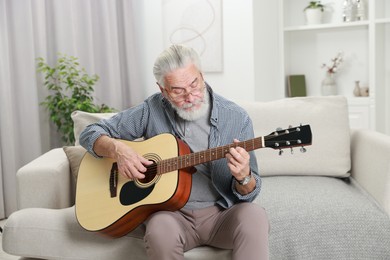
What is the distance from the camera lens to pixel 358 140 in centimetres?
264

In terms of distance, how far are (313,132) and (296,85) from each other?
205 centimetres

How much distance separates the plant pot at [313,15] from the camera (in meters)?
4.51

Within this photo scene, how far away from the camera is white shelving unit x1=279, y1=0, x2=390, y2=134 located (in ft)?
14.3

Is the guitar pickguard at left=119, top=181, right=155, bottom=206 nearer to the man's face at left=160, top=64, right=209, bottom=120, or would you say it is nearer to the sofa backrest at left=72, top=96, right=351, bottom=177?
the man's face at left=160, top=64, right=209, bottom=120

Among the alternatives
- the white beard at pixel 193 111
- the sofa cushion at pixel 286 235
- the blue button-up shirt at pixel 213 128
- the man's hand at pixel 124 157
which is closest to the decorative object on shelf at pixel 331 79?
the sofa cushion at pixel 286 235

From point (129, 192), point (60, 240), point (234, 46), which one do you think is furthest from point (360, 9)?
point (60, 240)

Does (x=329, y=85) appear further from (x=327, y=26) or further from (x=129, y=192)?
(x=129, y=192)

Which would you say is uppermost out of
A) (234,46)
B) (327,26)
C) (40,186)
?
(327,26)

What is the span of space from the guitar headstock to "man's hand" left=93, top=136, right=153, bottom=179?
1.53 feet

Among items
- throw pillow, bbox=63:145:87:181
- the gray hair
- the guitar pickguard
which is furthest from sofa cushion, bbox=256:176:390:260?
throw pillow, bbox=63:145:87:181

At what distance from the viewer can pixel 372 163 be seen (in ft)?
7.88

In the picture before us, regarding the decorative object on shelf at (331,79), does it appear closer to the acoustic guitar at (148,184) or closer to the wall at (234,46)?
the wall at (234,46)

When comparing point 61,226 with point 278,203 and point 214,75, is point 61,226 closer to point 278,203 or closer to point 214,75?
point 278,203

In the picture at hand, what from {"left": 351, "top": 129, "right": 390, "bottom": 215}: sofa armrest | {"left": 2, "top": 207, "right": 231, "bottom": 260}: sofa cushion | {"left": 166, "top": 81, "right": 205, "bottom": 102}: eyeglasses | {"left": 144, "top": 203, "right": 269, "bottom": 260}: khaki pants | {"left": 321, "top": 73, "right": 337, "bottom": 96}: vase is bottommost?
{"left": 2, "top": 207, "right": 231, "bottom": 260}: sofa cushion
